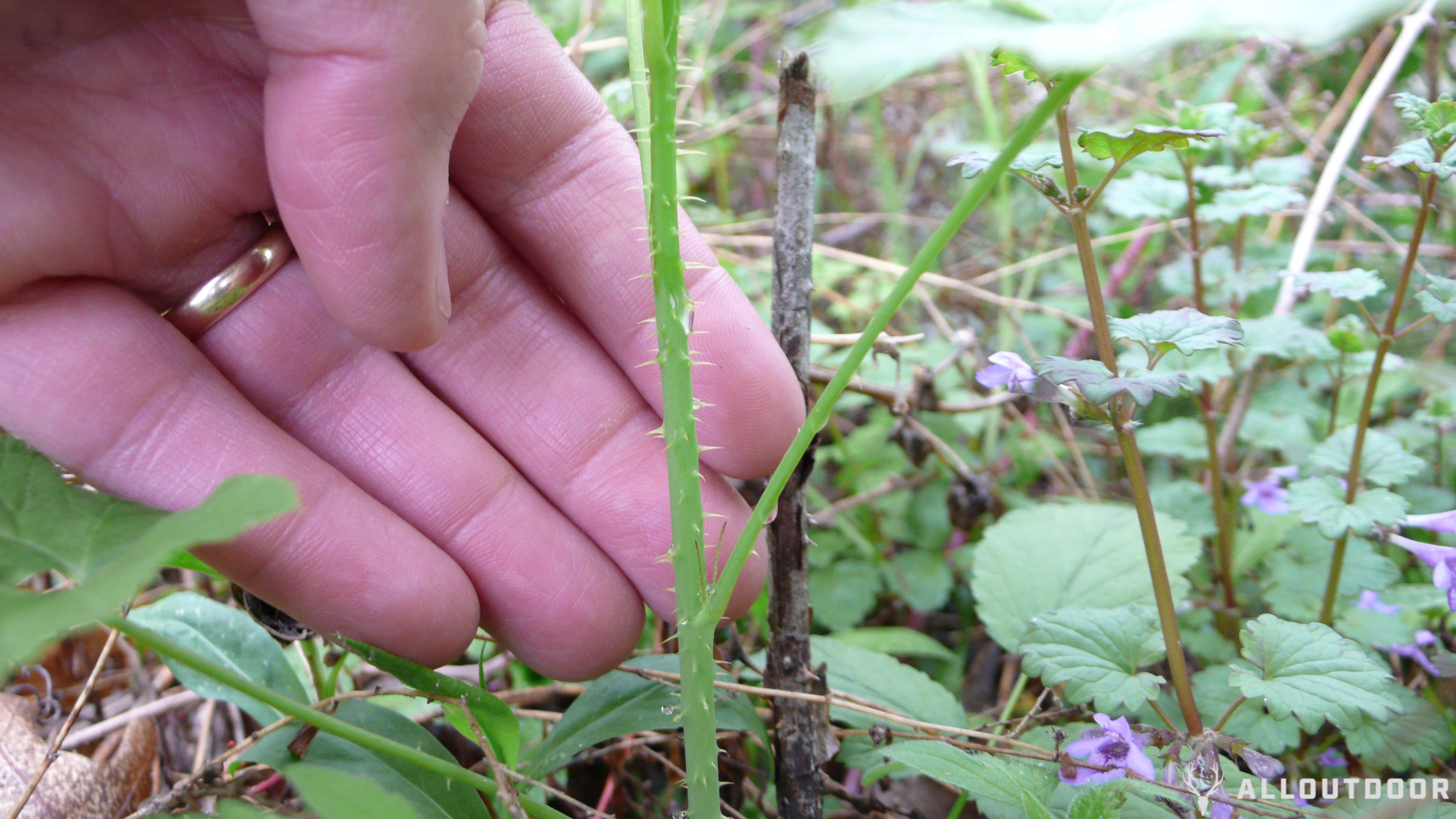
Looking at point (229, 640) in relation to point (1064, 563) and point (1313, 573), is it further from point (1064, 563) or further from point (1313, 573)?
point (1313, 573)

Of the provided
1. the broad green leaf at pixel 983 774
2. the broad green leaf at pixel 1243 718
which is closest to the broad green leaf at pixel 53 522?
the broad green leaf at pixel 983 774

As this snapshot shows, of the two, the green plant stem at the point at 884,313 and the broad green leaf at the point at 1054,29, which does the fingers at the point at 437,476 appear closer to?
the green plant stem at the point at 884,313

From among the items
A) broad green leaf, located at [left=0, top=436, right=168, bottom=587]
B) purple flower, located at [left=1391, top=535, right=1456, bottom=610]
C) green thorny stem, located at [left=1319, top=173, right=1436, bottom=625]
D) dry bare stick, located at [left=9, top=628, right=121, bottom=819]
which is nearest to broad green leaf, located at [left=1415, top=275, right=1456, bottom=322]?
green thorny stem, located at [left=1319, top=173, right=1436, bottom=625]

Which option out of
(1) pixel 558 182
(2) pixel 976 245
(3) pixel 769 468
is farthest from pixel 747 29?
(3) pixel 769 468

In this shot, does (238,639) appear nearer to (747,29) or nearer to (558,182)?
(558,182)

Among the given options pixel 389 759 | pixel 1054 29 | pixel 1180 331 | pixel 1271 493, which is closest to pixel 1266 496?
pixel 1271 493

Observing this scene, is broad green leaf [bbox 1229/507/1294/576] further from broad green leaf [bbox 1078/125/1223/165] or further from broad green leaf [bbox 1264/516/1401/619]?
broad green leaf [bbox 1078/125/1223/165]
